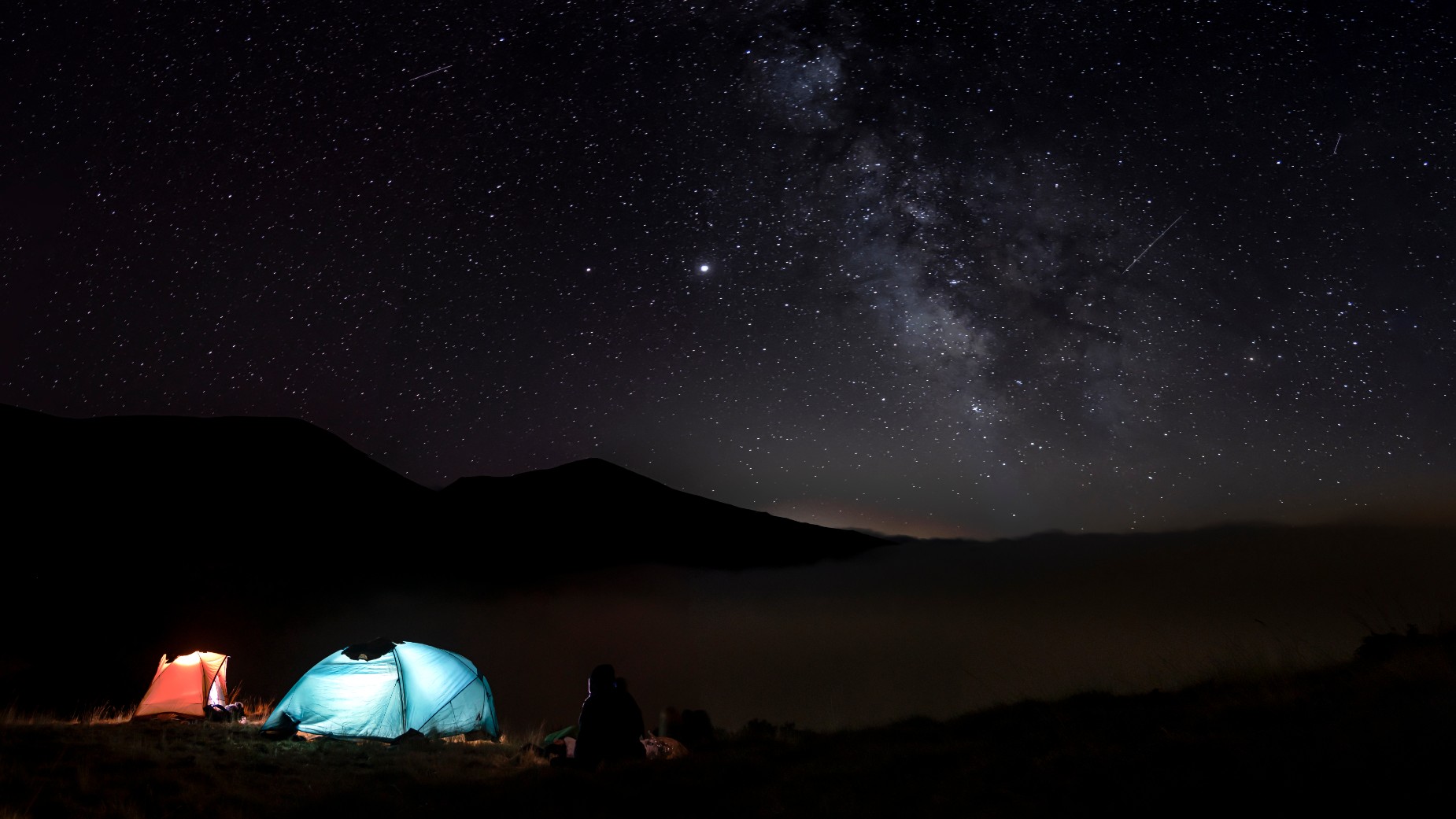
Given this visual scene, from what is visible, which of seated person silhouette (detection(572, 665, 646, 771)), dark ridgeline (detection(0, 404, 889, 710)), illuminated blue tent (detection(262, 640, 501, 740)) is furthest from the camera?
dark ridgeline (detection(0, 404, 889, 710))

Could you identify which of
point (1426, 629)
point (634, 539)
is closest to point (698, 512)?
point (634, 539)

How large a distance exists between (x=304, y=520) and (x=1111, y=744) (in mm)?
90052

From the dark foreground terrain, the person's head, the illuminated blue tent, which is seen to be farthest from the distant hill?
the person's head

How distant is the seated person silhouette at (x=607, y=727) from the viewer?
27.8 feet

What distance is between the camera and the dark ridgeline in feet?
116

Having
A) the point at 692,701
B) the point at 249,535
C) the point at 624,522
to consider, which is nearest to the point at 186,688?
the point at 692,701

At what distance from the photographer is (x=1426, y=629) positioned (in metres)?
8.19

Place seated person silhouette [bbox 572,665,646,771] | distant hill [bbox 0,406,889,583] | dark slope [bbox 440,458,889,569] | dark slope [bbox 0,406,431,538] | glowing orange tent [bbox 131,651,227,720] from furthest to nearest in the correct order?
dark slope [bbox 440,458,889,569] → distant hill [bbox 0,406,889,583] → dark slope [bbox 0,406,431,538] → glowing orange tent [bbox 131,651,227,720] → seated person silhouette [bbox 572,665,646,771]

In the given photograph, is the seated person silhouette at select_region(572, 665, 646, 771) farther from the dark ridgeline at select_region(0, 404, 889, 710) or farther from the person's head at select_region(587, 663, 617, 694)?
the dark ridgeline at select_region(0, 404, 889, 710)

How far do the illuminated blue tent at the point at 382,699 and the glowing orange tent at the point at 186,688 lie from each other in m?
1.88

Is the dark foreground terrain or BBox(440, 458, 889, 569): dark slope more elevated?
BBox(440, 458, 889, 569): dark slope

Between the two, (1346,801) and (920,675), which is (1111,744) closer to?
(1346,801)

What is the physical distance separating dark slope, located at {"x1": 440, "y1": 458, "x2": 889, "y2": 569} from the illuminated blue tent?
90.9m

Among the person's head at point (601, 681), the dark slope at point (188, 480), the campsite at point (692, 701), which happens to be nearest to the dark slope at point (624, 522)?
the dark slope at point (188, 480)
